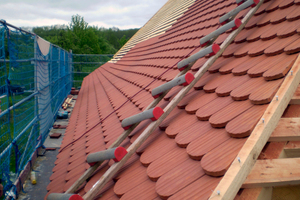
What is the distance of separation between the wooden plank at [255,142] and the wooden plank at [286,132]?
0.18ft

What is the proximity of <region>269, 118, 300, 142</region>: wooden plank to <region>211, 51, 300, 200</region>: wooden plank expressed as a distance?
0.18 ft

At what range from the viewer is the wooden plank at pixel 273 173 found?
1115 millimetres

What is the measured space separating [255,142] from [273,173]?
189 millimetres

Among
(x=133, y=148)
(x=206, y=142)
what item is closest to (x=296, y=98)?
(x=206, y=142)

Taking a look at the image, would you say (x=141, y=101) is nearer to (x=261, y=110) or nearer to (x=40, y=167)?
(x=261, y=110)

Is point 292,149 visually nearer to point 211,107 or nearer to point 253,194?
point 253,194

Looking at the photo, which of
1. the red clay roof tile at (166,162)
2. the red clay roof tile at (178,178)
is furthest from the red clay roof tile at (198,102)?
the red clay roof tile at (178,178)

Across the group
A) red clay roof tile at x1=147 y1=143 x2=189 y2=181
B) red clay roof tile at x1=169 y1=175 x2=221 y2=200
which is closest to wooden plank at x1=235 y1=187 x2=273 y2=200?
red clay roof tile at x1=169 y1=175 x2=221 y2=200

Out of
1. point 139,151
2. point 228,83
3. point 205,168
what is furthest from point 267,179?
point 139,151

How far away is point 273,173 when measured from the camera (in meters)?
1.15

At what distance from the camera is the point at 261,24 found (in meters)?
2.21

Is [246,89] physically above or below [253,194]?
above

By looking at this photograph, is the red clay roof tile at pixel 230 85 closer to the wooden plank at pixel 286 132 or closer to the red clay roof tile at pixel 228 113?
the red clay roof tile at pixel 228 113

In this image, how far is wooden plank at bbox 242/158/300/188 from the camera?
3.66 ft
